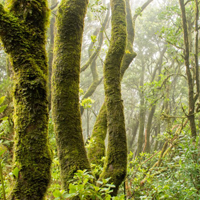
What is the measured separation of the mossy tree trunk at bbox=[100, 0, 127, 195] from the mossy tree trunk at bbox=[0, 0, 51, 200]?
1210 mm

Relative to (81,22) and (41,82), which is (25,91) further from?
(81,22)

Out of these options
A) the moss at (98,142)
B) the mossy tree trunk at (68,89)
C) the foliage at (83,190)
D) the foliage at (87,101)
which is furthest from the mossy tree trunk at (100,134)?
the foliage at (83,190)

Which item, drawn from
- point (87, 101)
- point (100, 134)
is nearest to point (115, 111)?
point (87, 101)

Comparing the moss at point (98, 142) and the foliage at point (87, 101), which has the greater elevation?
the foliage at point (87, 101)

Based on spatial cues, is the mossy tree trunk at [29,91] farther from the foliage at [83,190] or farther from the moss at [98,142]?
the moss at [98,142]

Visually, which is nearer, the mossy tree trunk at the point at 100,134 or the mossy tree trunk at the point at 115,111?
the mossy tree trunk at the point at 115,111

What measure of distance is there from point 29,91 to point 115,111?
146 centimetres

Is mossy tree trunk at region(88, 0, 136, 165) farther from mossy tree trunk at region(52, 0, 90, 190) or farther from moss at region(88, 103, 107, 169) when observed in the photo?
mossy tree trunk at region(52, 0, 90, 190)

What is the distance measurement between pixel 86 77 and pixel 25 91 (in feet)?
55.8

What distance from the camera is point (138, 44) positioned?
1438cm

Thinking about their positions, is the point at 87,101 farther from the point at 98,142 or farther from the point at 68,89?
the point at 68,89

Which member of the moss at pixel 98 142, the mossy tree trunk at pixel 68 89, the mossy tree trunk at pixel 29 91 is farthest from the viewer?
the moss at pixel 98 142

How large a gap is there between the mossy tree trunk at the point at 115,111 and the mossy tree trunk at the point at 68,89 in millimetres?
517

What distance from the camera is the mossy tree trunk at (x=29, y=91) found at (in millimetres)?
1202
